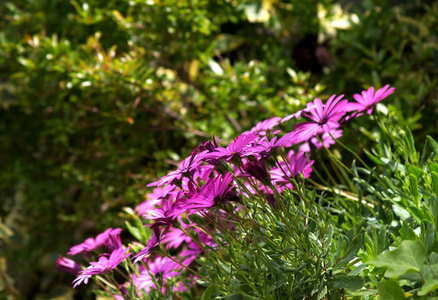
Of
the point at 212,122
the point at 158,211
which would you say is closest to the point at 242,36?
the point at 212,122

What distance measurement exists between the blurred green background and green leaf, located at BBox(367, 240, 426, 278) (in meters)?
0.77

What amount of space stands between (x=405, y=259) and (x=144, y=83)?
102 centimetres

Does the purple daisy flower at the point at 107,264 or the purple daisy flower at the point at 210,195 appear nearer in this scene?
the purple daisy flower at the point at 210,195

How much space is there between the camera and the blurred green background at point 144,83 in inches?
57.0

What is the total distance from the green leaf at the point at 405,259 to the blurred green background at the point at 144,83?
2.53ft

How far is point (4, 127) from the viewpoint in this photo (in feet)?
6.48

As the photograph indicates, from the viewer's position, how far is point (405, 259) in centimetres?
50

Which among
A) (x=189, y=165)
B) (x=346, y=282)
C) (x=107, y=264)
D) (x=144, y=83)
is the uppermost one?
(x=144, y=83)

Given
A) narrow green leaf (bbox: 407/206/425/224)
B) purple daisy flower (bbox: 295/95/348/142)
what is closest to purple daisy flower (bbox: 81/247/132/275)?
purple daisy flower (bbox: 295/95/348/142)

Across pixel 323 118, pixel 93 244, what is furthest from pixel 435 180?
pixel 93 244

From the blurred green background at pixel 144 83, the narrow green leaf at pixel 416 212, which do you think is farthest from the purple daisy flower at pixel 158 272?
the blurred green background at pixel 144 83

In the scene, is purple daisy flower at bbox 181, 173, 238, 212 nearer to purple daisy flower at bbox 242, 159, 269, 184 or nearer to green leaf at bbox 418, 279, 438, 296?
purple daisy flower at bbox 242, 159, 269, 184

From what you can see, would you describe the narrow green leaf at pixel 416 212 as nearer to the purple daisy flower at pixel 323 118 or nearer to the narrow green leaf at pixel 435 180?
the narrow green leaf at pixel 435 180

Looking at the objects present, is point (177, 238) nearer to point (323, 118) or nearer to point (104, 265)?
point (104, 265)
